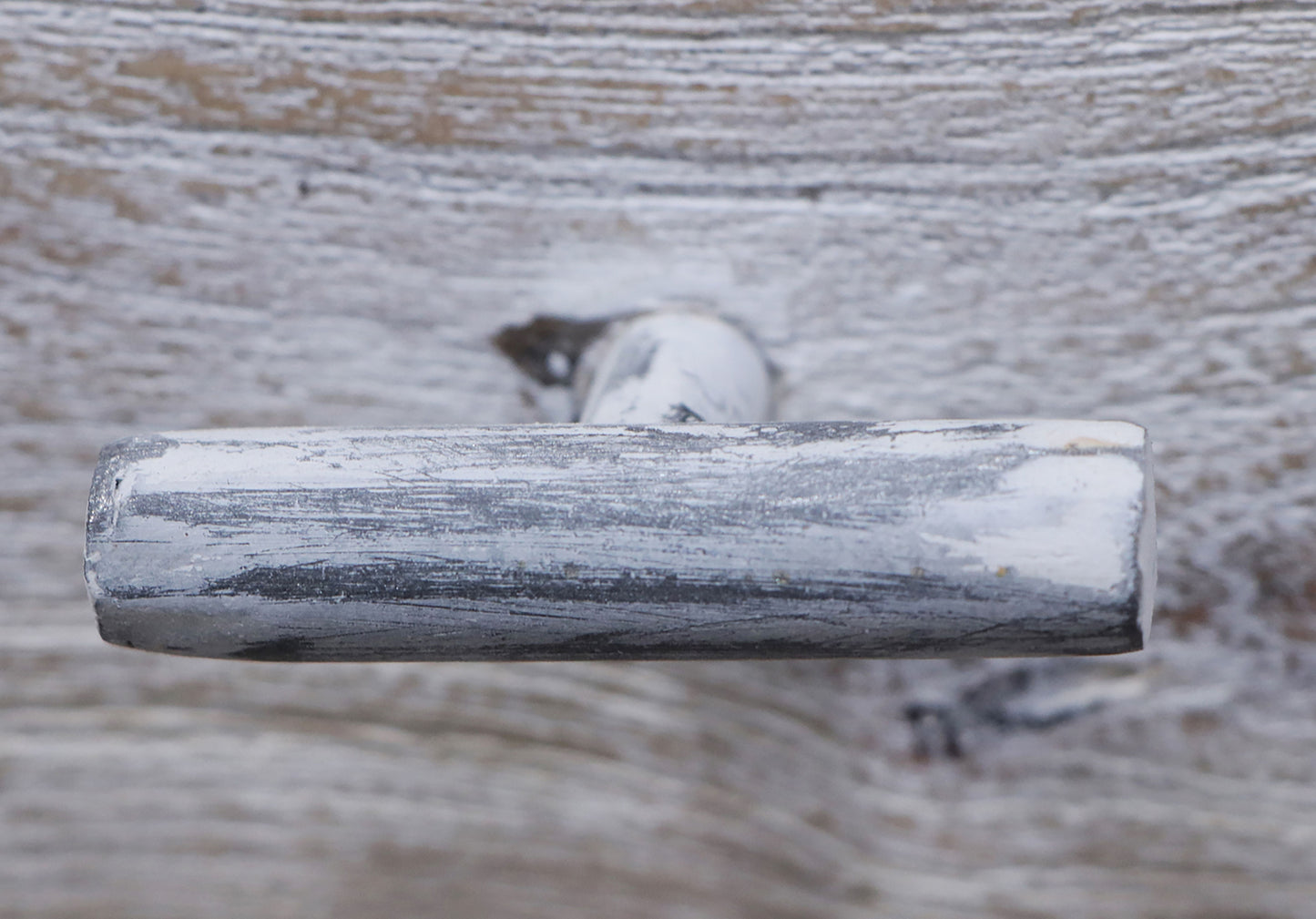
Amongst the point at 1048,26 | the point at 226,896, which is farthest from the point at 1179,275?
the point at 226,896

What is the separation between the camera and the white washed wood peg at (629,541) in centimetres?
13

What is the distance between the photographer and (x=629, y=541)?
0.43ft

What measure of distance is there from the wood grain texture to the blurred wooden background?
0.08 meters

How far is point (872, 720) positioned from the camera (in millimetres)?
260

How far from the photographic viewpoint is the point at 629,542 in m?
0.13

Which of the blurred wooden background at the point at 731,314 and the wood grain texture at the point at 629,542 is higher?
the blurred wooden background at the point at 731,314

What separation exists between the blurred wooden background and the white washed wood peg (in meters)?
0.08

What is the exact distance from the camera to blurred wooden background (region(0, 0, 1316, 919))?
194mm

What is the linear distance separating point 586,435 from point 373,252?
100 mm

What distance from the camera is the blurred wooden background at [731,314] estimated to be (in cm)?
19

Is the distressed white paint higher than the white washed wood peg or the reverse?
higher

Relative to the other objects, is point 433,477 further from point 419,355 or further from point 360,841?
point 360,841

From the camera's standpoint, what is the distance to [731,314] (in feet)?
0.70

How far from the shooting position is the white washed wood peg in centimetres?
13
